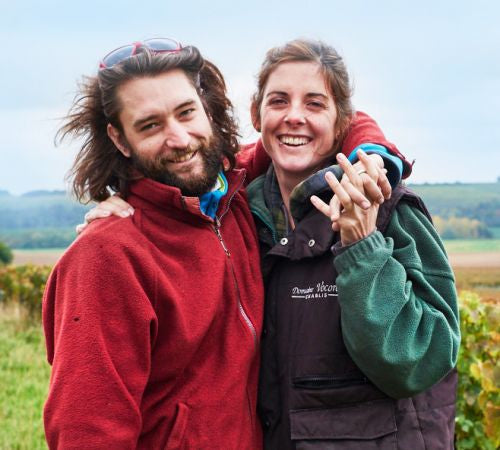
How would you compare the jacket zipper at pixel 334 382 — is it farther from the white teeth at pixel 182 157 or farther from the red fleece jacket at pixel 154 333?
the white teeth at pixel 182 157

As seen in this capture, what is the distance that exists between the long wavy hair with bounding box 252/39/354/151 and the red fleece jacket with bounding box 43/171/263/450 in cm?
73

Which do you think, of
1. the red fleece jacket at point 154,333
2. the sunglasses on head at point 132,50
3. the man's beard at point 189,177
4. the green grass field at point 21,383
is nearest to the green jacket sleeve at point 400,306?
the red fleece jacket at point 154,333

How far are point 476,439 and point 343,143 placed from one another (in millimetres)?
A: 2760

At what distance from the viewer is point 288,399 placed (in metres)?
2.81

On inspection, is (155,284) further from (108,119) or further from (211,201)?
(108,119)

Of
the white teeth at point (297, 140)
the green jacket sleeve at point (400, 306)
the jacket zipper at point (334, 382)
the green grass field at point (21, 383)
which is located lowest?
the green grass field at point (21, 383)

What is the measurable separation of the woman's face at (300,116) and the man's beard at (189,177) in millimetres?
304

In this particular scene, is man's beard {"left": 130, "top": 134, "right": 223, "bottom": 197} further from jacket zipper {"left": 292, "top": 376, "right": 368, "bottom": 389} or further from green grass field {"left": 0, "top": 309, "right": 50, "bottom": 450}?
green grass field {"left": 0, "top": 309, "right": 50, "bottom": 450}

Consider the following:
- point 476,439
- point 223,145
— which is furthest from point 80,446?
point 476,439

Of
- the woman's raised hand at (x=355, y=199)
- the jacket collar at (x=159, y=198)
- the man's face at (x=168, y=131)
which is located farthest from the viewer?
the man's face at (x=168, y=131)

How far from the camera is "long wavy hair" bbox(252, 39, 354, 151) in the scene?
3146 mm

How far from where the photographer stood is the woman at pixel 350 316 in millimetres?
2574

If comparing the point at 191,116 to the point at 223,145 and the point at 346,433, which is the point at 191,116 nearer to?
the point at 223,145

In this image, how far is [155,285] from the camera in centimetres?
265
